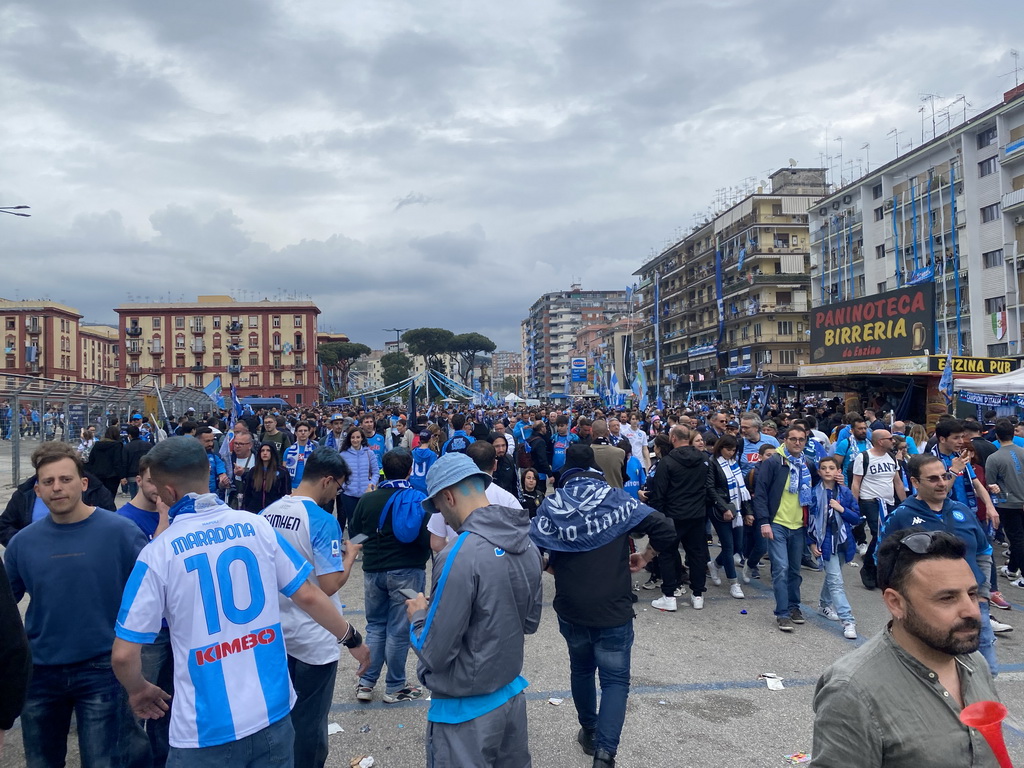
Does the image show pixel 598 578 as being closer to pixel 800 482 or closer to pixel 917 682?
pixel 917 682

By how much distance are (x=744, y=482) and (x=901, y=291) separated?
17.7m

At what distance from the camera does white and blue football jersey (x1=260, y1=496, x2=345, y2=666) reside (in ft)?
10.2

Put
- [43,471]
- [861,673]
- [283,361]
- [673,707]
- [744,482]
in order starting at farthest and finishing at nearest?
[283,361] < [744,482] < [673,707] < [43,471] < [861,673]

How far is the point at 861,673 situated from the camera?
5.74ft

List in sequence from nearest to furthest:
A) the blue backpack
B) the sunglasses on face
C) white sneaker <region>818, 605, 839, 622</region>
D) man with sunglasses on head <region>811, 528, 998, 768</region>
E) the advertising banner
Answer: man with sunglasses on head <region>811, 528, 998, 768</region> < the sunglasses on face < the blue backpack < white sneaker <region>818, 605, 839, 622</region> < the advertising banner

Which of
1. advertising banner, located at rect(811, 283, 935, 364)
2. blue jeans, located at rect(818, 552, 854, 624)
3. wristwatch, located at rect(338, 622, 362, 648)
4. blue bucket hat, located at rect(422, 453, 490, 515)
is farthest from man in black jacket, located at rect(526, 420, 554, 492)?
advertising banner, located at rect(811, 283, 935, 364)

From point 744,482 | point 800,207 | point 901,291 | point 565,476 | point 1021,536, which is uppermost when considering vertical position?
point 800,207

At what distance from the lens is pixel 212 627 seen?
2.36 m

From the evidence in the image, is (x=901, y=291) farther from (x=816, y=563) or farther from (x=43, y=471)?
(x=43, y=471)

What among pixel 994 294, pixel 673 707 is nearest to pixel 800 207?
pixel 994 294

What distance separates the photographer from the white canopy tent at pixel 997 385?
13.3m

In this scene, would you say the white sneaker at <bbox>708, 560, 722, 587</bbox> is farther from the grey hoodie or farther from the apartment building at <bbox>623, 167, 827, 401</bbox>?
the apartment building at <bbox>623, 167, 827, 401</bbox>

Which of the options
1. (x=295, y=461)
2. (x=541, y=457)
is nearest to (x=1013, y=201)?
(x=541, y=457)

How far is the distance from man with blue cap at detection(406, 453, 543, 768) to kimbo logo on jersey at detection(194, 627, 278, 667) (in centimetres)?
53
